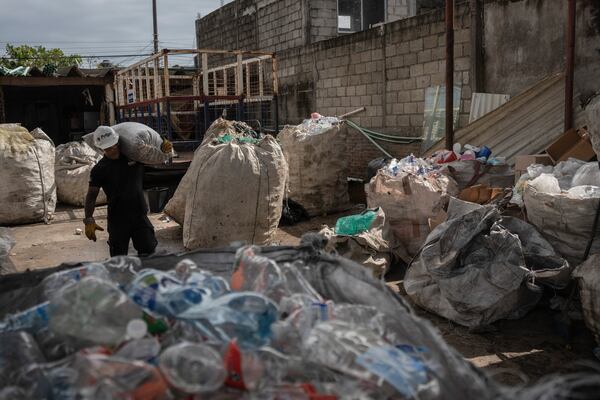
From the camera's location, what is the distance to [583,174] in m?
3.88

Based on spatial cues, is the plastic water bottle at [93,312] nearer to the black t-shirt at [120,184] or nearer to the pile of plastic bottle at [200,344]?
the pile of plastic bottle at [200,344]

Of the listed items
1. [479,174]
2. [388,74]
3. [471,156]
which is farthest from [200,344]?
[388,74]

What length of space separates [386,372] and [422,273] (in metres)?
2.84

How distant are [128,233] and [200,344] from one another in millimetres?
3091

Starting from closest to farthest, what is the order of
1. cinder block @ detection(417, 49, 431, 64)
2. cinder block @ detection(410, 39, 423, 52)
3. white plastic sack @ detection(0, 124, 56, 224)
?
white plastic sack @ detection(0, 124, 56, 224), cinder block @ detection(417, 49, 431, 64), cinder block @ detection(410, 39, 423, 52)

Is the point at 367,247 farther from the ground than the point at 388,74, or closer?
closer

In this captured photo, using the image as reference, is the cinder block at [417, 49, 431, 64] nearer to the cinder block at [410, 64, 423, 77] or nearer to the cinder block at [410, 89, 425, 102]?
the cinder block at [410, 64, 423, 77]

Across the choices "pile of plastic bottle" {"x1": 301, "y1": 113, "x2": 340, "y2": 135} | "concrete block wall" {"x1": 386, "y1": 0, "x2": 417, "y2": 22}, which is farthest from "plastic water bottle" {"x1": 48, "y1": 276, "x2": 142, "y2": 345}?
"concrete block wall" {"x1": 386, "y1": 0, "x2": 417, "y2": 22}

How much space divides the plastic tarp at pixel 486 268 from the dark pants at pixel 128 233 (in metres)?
2.06

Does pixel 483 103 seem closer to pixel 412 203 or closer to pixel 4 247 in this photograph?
pixel 412 203

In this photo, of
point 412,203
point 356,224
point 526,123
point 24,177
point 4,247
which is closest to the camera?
point 4,247

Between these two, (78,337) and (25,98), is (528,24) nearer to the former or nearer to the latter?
(78,337)

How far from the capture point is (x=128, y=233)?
4277 mm

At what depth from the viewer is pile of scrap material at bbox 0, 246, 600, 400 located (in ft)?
4.16
